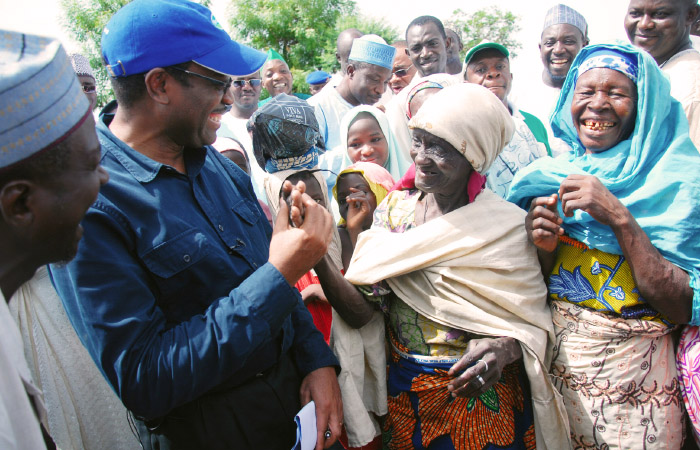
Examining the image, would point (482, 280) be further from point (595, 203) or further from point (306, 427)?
point (306, 427)

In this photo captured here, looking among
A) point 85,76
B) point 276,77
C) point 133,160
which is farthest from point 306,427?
point 276,77

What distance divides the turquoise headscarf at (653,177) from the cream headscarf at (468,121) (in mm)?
328

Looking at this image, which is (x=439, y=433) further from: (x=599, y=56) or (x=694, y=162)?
(x=599, y=56)

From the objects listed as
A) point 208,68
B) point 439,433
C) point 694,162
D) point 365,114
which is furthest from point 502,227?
point 365,114

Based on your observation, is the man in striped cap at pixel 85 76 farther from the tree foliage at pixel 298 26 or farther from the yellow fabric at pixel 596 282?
the tree foliage at pixel 298 26

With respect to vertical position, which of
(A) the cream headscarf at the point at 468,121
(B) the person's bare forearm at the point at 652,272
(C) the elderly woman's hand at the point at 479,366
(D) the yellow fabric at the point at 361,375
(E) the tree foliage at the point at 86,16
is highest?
(A) the cream headscarf at the point at 468,121

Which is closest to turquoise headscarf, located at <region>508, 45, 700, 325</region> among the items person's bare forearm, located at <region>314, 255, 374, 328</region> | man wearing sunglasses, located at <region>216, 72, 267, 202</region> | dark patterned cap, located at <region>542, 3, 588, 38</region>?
person's bare forearm, located at <region>314, 255, 374, 328</region>

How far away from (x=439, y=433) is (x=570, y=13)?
4285 millimetres

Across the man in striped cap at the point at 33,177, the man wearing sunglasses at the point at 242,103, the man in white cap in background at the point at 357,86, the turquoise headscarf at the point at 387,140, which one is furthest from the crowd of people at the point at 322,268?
the man wearing sunglasses at the point at 242,103

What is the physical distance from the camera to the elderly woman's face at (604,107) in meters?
2.10

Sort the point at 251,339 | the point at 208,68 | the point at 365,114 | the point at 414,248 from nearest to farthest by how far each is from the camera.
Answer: the point at 251,339
the point at 208,68
the point at 414,248
the point at 365,114

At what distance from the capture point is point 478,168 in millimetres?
2180

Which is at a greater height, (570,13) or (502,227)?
(570,13)

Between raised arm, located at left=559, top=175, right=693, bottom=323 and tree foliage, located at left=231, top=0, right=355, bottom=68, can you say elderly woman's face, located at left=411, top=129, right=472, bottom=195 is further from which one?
tree foliage, located at left=231, top=0, right=355, bottom=68
